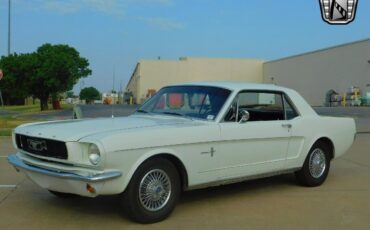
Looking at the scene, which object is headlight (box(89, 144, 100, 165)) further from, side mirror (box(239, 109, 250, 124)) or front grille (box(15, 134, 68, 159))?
side mirror (box(239, 109, 250, 124))

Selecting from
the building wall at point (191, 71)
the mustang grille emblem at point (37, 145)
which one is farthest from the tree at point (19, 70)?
the mustang grille emblem at point (37, 145)

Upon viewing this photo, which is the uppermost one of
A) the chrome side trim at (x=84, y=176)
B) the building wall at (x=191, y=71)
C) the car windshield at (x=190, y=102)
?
the building wall at (x=191, y=71)

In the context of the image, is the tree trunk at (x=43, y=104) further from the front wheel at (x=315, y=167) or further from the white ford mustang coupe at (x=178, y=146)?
the front wheel at (x=315, y=167)

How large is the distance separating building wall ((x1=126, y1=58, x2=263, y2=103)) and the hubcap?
231 ft

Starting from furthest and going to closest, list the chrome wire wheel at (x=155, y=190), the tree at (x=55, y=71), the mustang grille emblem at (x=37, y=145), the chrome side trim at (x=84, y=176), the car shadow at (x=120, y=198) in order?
the tree at (x=55, y=71)
the car shadow at (x=120, y=198)
the mustang grille emblem at (x=37, y=145)
the chrome wire wheel at (x=155, y=190)
the chrome side trim at (x=84, y=176)

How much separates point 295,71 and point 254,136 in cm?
6201

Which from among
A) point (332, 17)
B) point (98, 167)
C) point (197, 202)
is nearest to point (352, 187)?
point (197, 202)

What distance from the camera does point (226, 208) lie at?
20.9 ft

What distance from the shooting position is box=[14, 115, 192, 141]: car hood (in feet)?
18.0

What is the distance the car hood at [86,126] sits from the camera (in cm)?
549

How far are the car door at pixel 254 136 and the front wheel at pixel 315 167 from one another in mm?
658

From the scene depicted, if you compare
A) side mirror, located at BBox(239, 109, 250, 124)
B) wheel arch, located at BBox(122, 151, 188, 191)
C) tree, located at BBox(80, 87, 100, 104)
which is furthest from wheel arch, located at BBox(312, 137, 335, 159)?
tree, located at BBox(80, 87, 100, 104)

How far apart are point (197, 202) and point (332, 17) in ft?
30.5

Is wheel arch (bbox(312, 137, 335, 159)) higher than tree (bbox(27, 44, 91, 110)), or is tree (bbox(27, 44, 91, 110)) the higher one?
tree (bbox(27, 44, 91, 110))
